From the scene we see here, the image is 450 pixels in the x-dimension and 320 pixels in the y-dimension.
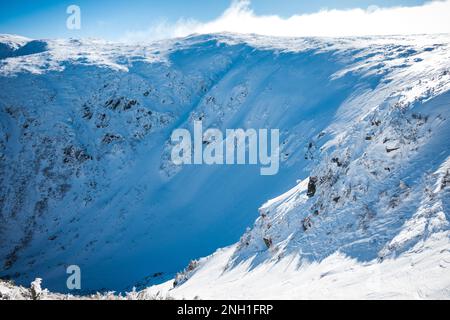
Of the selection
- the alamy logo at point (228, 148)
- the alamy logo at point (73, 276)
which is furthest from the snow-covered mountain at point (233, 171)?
the alamy logo at point (228, 148)

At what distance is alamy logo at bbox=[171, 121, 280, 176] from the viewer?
26250 millimetres

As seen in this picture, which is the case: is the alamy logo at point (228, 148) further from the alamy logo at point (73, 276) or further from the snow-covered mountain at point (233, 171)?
the alamy logo at point (73, 276)

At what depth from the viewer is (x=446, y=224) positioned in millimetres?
7398

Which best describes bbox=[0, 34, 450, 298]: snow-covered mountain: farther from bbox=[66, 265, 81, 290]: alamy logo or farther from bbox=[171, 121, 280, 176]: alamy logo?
bbox=[171, 121, 280, 176]: alamy logo

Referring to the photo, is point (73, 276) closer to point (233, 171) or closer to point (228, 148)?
point (233, 171)

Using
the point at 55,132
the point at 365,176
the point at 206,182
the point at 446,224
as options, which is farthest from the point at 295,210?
the point at 55,132

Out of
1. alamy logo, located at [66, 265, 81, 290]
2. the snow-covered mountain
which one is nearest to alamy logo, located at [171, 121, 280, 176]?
the snow-covered mountain

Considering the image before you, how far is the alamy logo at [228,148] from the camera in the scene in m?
26.2

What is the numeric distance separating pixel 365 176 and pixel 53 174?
1071 inches

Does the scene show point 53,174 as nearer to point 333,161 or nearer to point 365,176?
point 333,161

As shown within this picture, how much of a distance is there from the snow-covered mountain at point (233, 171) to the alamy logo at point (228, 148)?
2.60ft

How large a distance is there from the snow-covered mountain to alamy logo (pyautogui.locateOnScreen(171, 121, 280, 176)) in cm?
79

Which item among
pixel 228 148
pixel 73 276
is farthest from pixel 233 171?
pixel 73 276

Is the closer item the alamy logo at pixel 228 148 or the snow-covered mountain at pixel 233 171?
the snow-covered mountain at pixel 233 171
